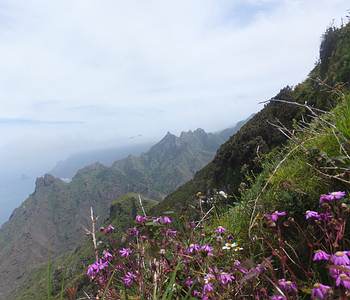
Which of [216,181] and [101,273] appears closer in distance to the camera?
[101,273]

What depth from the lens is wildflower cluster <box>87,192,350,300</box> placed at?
2.46 m

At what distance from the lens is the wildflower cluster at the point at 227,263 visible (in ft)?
8.08

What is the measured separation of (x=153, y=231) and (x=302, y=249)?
1267mm

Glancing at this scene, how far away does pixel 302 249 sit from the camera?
351 cm

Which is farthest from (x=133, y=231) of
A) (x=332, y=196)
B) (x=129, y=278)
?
(x=332, y=196)

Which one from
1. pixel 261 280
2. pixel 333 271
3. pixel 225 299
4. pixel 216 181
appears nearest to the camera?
pixel 333 271

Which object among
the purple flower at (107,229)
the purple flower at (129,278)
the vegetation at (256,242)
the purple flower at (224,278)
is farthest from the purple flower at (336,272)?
the purple flower at (107,229)

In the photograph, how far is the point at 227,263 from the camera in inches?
139

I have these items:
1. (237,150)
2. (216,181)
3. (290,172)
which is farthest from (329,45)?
(290,172)

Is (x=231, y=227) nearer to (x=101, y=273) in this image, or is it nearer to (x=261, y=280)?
(x=261, y=280)

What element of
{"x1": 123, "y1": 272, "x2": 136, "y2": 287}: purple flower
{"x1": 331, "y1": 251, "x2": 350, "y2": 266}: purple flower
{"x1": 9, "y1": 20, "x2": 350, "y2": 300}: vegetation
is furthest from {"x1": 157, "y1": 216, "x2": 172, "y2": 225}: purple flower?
{"x1": 331, "y1": 251, "x2": 350, "y2": 266}: purple flower

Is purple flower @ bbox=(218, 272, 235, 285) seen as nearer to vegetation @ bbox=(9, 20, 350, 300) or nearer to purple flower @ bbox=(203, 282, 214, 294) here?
vegetation @ bbox=(9, 20, 350, 300)

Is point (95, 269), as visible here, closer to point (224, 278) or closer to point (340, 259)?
point (224, 278)

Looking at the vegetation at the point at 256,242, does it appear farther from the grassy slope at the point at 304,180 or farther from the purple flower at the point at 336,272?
the purple flower at the point at 336,272
